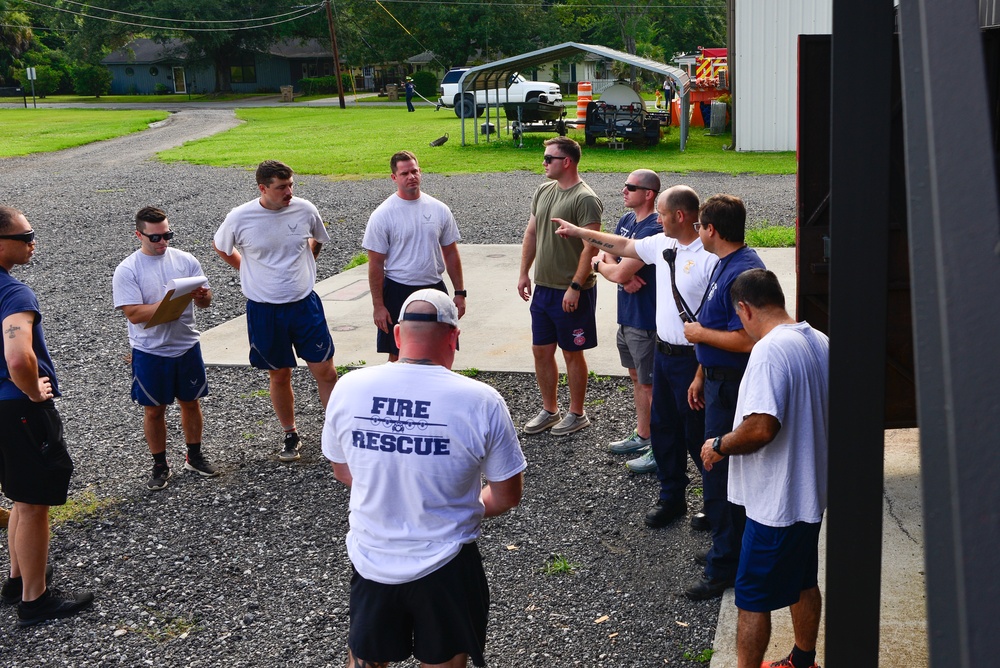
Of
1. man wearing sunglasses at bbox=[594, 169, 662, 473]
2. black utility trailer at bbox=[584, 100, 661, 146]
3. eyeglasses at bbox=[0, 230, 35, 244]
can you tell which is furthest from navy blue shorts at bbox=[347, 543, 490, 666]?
black utility trailer at bbox=[584, 100, 661, 146]

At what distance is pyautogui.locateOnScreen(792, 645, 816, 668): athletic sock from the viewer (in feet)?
12.2

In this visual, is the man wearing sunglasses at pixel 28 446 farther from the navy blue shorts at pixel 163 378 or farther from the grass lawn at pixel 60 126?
the grass lawn at pixel 60 126

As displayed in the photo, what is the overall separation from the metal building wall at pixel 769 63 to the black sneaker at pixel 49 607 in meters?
20.5

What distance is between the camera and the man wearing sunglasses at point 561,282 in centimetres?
623

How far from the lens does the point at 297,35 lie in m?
65.8

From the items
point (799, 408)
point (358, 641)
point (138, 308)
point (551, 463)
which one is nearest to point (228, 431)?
point (138, 308)

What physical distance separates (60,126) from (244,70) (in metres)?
34.7

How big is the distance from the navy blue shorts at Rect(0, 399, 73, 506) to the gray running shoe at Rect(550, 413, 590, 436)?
A: 3268 millimetres

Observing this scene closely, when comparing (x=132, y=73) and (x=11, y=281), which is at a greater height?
(x=132, y=73)

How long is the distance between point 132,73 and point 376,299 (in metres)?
73.5

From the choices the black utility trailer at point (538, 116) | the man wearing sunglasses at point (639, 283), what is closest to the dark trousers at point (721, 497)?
the man wearing sunglasses at point (639, 283)

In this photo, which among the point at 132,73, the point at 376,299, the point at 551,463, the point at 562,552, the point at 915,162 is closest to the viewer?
the point at 915,162

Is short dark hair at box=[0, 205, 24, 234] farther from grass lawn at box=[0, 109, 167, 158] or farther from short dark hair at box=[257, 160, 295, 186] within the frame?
grass lawn at box=[0, 109, 167, 158]

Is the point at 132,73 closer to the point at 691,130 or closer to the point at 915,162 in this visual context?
the point at 691,130
